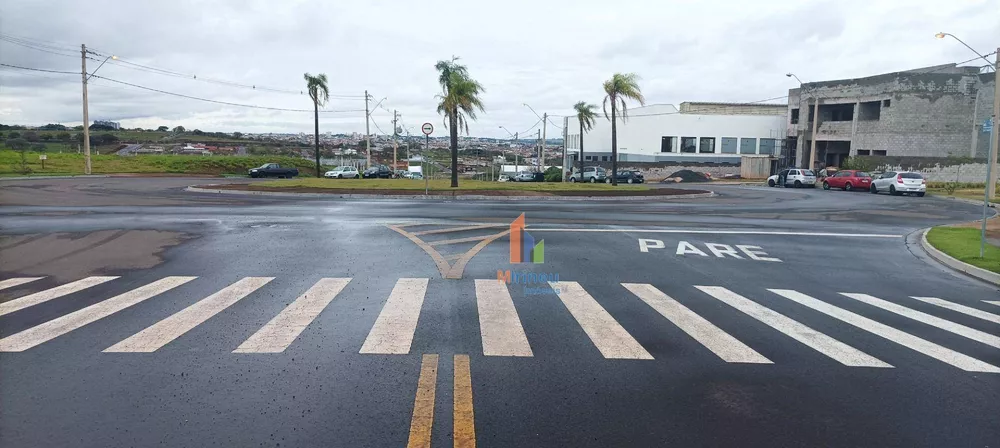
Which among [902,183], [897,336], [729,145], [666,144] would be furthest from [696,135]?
[897,336]

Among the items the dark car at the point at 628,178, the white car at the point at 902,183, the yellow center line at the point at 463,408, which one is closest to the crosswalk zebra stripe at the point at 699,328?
the yellow center line at the point at 463,408

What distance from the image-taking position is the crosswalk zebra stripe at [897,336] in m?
6.42

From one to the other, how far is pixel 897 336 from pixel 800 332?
43.6 inches

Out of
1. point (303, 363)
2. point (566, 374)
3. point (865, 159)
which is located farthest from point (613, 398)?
point (865, 159)

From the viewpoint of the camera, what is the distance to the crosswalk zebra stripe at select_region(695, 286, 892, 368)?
651 centimetres

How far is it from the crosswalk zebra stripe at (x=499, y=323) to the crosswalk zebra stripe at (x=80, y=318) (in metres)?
4.62

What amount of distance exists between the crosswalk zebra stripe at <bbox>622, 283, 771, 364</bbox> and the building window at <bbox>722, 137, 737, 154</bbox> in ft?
264

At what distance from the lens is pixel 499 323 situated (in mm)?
7609

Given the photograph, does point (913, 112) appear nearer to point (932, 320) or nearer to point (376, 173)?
point (376, 173)

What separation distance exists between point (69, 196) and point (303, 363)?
2731 centimetres

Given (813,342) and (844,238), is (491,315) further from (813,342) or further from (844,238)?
(844,238)

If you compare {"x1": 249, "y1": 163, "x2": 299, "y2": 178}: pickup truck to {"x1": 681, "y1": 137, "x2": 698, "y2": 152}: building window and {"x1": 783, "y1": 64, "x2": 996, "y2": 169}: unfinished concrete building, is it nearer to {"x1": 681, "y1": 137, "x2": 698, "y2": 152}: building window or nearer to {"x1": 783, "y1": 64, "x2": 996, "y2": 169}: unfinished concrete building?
{"x1": 783, "y1": 64, "x2": 996, "y2": 169}: unfinished concrete building

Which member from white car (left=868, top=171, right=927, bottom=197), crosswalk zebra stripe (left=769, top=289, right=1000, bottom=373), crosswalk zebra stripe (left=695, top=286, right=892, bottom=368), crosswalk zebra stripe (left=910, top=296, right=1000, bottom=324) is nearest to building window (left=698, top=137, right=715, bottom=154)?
white car (left=868, top=171, right=927, bottom=197)

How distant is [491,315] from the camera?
26.2 feet
